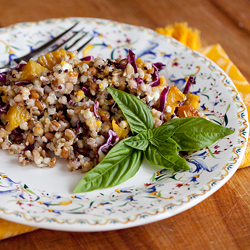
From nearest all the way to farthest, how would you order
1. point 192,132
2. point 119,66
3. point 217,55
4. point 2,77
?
point 192,132, point 119,66, point 2,77, point 217,55

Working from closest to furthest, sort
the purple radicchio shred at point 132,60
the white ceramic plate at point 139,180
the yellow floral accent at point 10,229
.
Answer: the white ceramic plate at point 139,180, the yellow floral accent at point 10,229, the purple radicchio shred at point 132,60

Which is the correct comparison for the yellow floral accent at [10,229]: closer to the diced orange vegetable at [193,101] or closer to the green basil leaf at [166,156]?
the green basil leaf at [166,156]

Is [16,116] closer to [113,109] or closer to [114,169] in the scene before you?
[113,109]

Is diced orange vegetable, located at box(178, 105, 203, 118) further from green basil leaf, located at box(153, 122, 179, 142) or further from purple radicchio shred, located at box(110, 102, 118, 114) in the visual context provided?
purple radicchio shred, located at box(110, 102, 118, 114)

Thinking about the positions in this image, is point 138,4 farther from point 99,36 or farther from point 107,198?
point 107,198

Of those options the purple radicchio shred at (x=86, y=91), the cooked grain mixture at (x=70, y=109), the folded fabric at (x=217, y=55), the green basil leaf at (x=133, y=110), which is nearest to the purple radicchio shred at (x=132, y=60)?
the cooked grain mixture at (x=70, y=109)

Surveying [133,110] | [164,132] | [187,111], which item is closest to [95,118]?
[133,110]

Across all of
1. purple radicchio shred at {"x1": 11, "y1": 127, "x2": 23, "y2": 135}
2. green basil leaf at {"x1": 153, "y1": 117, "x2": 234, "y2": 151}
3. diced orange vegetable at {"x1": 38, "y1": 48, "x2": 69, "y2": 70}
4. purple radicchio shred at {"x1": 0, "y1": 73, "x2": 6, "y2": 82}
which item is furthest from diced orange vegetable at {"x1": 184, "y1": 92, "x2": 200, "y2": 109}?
purple radicchio shred at {"x1": 0, "y1": 73, "x2": 6, "y2": 82}
